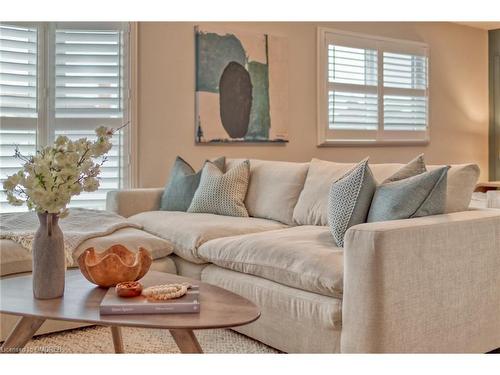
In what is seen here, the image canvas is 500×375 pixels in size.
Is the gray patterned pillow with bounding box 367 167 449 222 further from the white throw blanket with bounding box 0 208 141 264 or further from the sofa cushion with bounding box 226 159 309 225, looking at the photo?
the white throw blanket with bounding box 0 208 141 264

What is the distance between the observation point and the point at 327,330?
7.81 ft

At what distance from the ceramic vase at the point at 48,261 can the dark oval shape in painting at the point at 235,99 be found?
9.57 ft

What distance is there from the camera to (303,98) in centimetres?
538

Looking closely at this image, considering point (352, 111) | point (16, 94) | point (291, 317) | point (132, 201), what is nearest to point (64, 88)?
point (16, 94)

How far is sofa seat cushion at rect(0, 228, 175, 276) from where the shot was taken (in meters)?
2.80

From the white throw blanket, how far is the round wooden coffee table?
0.75 m

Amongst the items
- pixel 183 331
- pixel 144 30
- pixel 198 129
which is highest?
pixel 144 30

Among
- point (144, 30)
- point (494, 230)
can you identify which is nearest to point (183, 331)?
point (494, 230)

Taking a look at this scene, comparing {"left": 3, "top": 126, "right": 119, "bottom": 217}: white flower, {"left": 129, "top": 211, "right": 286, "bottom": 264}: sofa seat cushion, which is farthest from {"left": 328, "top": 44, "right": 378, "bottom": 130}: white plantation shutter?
{"left": 3, "top": 126, "right": 119, "bottom": 217}: white flower

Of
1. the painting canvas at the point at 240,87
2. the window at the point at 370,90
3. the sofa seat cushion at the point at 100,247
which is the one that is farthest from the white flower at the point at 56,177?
the window at the point at 370,90

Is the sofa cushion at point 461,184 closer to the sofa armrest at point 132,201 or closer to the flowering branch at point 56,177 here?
the flowering branch at point 56,177

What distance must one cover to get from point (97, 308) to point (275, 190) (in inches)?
78.8
